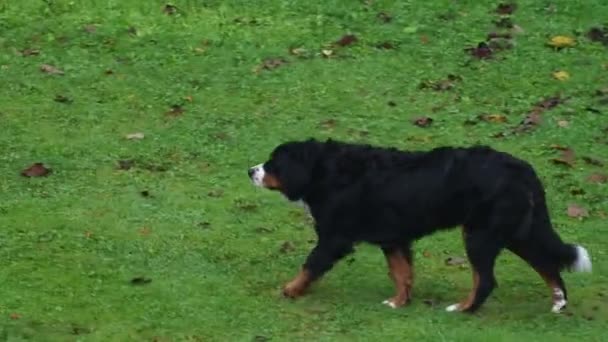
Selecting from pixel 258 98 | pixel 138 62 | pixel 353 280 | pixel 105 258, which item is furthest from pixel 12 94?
pixel 353 280

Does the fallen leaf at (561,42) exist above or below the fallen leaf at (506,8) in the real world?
below

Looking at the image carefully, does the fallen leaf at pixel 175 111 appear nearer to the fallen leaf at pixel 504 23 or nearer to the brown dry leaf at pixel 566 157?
the brown dry leaf at pixel 566 157

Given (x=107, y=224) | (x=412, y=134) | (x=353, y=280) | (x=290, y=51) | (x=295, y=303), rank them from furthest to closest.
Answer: (x=290, y=51) < (x=412, y=134) < (x=107, y=224) < (x=353, y=280) < (x=295, y=303)

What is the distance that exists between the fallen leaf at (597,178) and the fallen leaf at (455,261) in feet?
7.32

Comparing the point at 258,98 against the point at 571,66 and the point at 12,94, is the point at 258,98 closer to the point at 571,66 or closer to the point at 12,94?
the point at 12,94

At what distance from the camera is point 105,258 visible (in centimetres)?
895

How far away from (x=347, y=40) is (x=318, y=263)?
6.19m

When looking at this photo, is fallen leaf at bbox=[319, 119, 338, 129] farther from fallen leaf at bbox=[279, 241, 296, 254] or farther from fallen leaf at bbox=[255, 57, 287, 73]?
fallen leaf at bbox=[279, 241, 296, 254]

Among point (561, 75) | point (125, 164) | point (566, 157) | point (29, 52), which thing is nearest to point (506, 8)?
point (561, 75)

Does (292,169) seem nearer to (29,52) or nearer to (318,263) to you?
(318,263)

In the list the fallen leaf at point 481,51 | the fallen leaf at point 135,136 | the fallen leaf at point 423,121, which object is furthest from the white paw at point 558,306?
the fallen leaf at point 481,51

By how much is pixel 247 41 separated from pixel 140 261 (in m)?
5.62

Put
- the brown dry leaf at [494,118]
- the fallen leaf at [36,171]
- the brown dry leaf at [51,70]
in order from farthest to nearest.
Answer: the brown dry leaf at [51,70] < the brown dry leaf at [494,118] < the fallen leaf at [36,171]

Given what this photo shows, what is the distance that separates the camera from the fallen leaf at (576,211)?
33.6 feet
